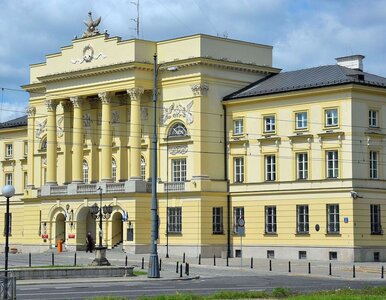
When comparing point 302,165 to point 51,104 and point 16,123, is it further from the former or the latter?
point 16,123

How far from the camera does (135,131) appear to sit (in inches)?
3300

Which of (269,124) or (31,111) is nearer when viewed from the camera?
(269,124)

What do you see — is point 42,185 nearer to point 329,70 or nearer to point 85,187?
point 85,187

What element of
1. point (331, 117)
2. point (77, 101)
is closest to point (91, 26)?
point (77, 101)

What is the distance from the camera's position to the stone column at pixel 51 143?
3627 inches

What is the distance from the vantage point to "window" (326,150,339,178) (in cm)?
7476

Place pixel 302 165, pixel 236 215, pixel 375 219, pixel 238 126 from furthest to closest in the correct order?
pixel 238 126
pixel 236 215
pixel 302 165
pixel 375 219

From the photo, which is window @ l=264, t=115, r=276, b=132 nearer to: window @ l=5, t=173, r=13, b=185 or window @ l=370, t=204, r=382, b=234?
window @ l=370, t=204, r=382, b=234

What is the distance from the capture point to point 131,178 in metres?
83.8

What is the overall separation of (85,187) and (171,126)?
1019 cm

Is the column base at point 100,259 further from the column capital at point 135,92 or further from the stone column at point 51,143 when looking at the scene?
the stone column at point 51,143

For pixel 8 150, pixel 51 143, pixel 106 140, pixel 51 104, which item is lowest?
pixel 106 140

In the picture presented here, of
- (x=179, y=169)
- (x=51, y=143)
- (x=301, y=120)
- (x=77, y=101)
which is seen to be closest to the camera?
(x=301, y=120)

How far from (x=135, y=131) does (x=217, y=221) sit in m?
10.1
